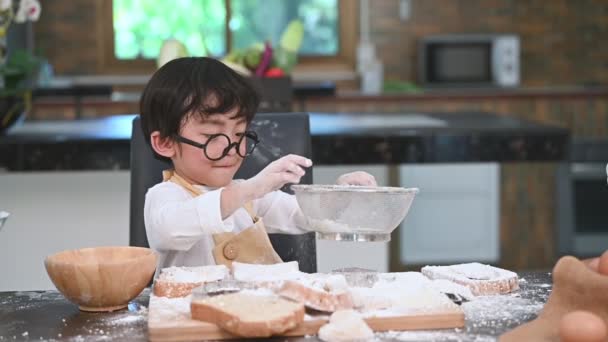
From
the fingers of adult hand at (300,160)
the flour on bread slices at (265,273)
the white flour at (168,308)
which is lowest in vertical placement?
the white flour at (168,308)

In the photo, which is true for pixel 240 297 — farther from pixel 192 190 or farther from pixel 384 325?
pixel 192 190

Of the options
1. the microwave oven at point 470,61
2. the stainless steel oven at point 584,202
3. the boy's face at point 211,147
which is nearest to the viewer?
the boy's face at point 211,147

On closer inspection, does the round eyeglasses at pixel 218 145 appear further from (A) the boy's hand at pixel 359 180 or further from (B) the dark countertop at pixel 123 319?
(B) the dark countertop at pixel 123 319

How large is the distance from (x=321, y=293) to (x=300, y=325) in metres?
0.05

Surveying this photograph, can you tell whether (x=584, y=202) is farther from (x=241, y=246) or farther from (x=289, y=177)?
(x=289, y=177)

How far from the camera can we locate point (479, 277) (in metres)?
1.41

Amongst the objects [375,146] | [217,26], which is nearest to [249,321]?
[375,146]

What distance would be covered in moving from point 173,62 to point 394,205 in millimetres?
578

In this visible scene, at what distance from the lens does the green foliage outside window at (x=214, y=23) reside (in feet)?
21.4

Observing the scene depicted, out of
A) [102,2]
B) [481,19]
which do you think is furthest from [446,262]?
[102,2]

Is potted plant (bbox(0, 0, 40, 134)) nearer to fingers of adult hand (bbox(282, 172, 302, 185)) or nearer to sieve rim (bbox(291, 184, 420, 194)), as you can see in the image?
fingers of adult hand (bbox(282, 172, 302, 185))

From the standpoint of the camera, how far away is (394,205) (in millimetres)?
1346

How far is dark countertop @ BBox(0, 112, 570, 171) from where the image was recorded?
2.70 meters

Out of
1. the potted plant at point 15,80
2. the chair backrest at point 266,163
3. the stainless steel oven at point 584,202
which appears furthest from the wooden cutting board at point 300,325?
the stainless steel oven at point 584,202
